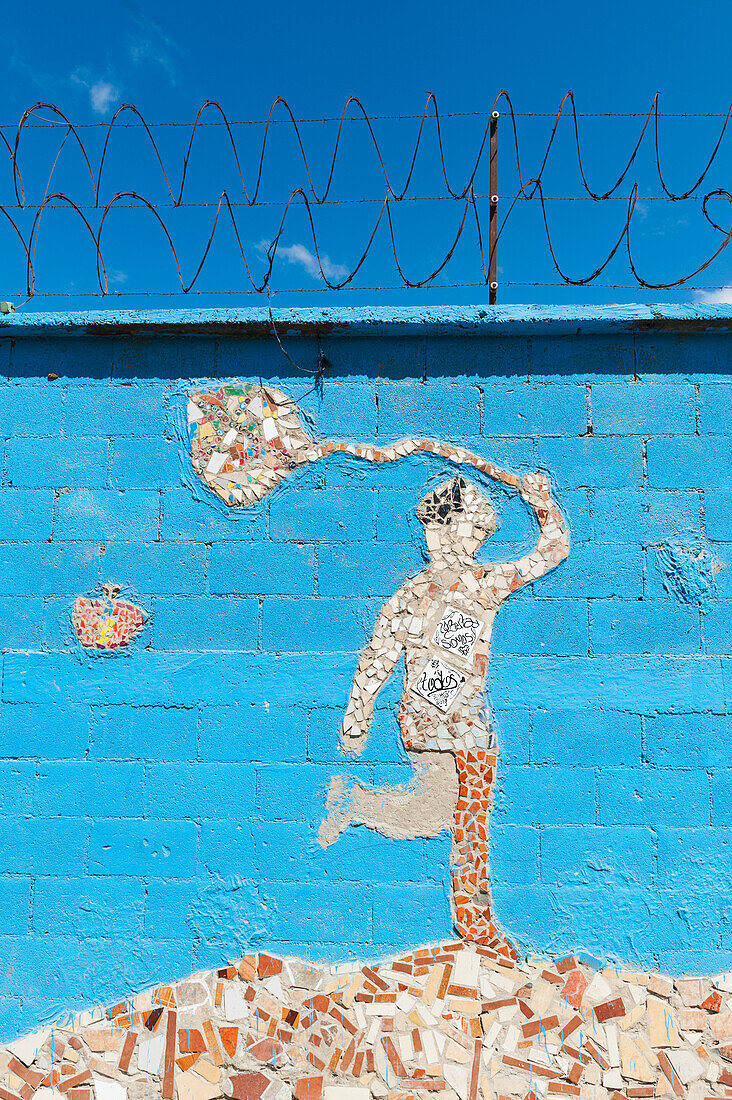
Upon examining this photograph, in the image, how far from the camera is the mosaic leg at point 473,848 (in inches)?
110

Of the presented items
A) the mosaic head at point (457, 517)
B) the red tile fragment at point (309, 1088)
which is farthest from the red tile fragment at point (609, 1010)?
the mosaic head at point (457, 517)

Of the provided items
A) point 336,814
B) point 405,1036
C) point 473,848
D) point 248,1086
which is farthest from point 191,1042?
point 473,848

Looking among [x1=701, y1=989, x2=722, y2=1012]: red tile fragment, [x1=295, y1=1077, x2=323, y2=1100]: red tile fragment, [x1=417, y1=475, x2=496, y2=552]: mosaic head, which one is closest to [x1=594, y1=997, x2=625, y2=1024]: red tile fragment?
[x1=701, y1=989, x2=722, y2=1012]: red tile fragment

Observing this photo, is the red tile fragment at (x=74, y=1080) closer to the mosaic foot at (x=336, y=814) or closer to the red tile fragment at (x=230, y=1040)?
the red tile fragment at (x=230, y=1040)

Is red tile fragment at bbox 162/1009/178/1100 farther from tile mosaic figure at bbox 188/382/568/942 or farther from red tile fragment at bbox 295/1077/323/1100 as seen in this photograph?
tile mosaic figure at bbox 188/382/568/942

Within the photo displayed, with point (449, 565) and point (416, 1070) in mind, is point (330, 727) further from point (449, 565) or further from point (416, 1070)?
point (416, 1070)

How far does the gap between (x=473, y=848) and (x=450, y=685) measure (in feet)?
2.37

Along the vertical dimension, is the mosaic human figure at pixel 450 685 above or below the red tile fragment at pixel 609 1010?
above

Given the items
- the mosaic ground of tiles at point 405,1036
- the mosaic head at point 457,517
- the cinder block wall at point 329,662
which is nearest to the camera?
the mosaic ground of tiles at point 405,1036

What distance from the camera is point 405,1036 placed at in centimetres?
273

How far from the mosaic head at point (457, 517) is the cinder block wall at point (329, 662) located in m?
0.10

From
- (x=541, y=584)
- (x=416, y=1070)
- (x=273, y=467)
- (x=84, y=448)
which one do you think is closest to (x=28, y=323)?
(x=84, y=448)

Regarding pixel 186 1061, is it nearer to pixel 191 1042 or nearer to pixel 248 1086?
pixel 191 1042

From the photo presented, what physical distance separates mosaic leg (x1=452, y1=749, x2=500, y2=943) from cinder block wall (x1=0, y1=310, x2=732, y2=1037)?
2.7 inches
